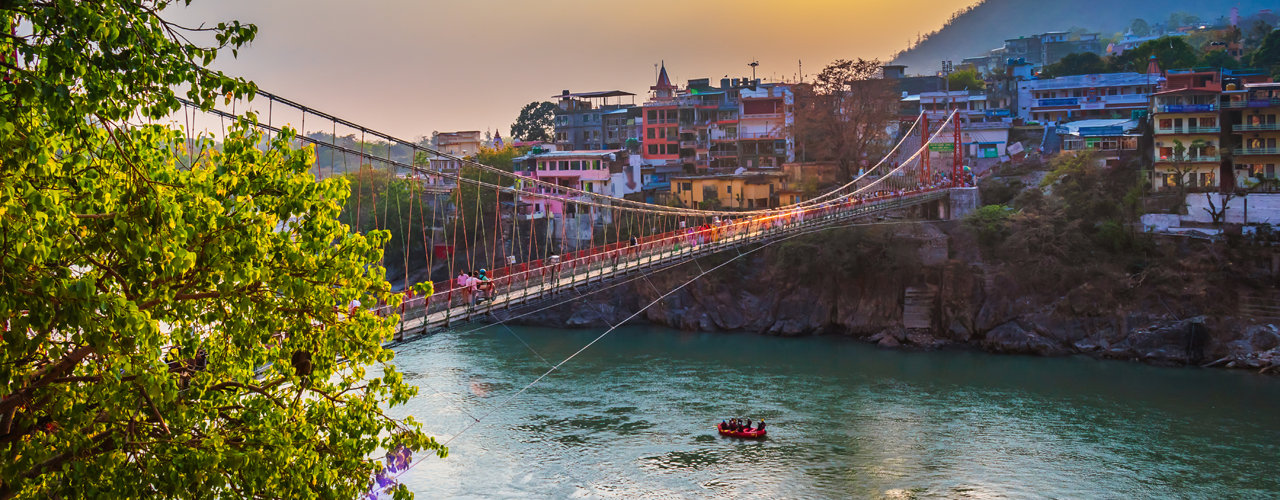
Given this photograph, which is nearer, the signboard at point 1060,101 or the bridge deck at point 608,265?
the bridge deck at point 608,265

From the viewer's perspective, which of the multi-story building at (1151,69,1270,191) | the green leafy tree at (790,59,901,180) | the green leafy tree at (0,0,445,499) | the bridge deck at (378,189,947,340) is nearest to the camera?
the green leafy tree at (0,0,445,499)

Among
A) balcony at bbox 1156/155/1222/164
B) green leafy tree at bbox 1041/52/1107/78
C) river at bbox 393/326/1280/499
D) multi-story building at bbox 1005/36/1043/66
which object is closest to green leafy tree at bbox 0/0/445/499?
river at bbox 393/326/1280/499

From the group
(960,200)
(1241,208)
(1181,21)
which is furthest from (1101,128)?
(1181,21)

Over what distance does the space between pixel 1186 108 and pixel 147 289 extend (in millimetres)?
30200

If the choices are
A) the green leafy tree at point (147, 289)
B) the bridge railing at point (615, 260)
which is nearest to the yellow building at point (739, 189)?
the bridge railing at point (615, 260)

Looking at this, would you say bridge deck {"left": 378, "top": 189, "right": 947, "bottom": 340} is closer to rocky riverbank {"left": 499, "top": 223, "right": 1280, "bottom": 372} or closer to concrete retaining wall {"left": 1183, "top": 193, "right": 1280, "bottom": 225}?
rocky riverbank {"left": 499, "top": 223, "right": 1280, "bottom": 372}

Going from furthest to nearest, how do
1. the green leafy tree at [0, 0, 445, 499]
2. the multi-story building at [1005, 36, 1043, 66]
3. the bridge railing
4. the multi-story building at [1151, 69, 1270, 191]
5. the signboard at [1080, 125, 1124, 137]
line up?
the multi-story building at [1005, 36, 1043, 66], the signboard at [1080, 125, 1124, 137], the multi-story building at [1151, 69, 1270, 191], the bridge railing, the green leafy tree at [0, 0, 445, 499]

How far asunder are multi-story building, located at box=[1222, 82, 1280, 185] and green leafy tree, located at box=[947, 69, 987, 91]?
1383 cm

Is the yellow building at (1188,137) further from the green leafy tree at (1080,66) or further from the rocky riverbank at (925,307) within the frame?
the green leafy tree at (1080,66)

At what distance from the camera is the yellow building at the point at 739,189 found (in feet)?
113

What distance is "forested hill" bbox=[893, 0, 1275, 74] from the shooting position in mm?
119250

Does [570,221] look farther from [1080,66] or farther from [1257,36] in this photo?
[1257,36]

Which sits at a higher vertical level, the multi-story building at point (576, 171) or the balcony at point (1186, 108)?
the balcony at point (1186, 108)

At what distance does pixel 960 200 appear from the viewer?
30062mm
